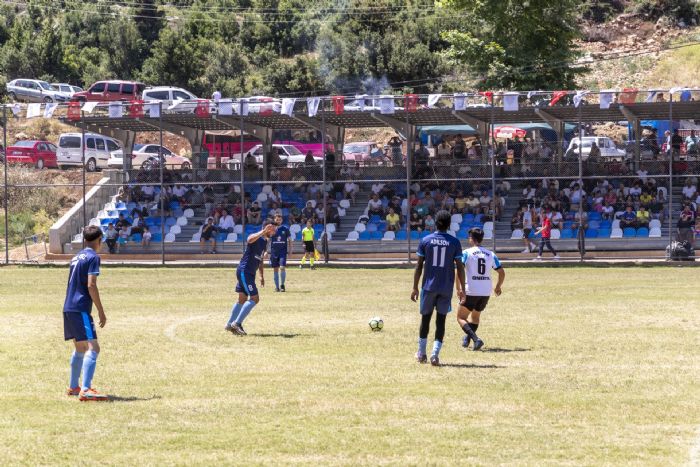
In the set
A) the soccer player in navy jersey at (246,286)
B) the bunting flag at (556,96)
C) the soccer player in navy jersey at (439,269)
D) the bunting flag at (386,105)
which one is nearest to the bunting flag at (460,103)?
the bunting flag at (386,105)

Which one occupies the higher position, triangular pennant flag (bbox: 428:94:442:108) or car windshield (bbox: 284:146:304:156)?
triangular pennant flag (bbox: 428:94:442:108)

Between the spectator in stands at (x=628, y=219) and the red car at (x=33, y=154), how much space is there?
1190 inches

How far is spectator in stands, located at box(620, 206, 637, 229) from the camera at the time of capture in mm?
37062

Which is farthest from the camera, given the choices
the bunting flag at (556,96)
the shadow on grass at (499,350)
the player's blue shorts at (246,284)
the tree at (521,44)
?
the tree at (521,44)

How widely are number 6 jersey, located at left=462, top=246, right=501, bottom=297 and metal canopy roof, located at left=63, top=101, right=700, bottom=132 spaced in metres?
20.9

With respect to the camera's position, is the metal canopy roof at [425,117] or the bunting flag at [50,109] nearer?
the bunting flag at [50,109]

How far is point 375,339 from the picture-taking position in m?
16.6

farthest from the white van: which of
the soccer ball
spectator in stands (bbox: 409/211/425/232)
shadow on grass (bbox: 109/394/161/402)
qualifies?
shadow on grass (bbox: 109/394/161/402)

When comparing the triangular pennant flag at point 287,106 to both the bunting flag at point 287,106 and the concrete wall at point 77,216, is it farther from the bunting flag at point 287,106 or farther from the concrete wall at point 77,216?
the concrete wall at point 77,216

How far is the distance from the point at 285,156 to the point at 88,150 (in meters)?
11.5

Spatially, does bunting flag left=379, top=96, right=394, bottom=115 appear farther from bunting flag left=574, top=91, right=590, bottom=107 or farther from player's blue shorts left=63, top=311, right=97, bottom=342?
player's blue shorts left=63, top=311, right=97, bottom=342

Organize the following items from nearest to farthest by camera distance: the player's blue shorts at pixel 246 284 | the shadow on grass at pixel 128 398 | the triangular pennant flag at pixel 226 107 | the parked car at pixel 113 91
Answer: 1. the shadow on grass at pixel 128 398
2. the player's blue shorts at pixel 246 284
3. the triangular pennant flag at pixel 226 107
4. the parked car at pixel 113 91

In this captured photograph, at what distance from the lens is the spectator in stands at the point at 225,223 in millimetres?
40656

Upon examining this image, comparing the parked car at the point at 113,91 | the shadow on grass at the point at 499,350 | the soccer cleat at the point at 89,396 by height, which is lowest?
the shadow on grass at the point at 499,350
